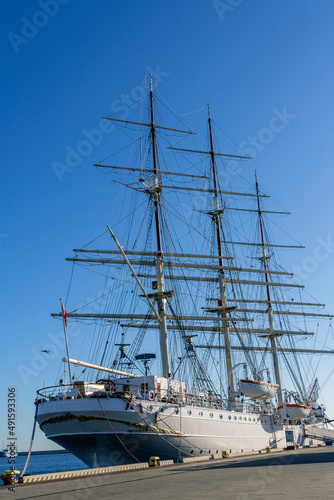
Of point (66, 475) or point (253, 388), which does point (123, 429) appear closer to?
point (66, 475)

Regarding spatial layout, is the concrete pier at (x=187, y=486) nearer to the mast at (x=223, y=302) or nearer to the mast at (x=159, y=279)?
the mast at (x=159, y=279)

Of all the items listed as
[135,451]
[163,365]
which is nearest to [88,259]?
[163,365]

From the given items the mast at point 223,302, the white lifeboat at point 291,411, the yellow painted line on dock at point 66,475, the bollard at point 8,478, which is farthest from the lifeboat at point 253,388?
the bollard at point 8,478

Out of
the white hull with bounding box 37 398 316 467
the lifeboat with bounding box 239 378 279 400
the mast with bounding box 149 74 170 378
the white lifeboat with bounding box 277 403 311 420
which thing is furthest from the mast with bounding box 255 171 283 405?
the white hull with bounding box 37 398 316 467

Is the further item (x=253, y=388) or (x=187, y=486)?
(x=253, y=388)

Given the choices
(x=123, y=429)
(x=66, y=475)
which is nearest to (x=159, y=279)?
(x=123, y=429)

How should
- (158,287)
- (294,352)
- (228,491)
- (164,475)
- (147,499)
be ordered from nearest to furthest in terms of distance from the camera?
(147,499)
(228,491)
(164,475)
(158,287)
(294,352)

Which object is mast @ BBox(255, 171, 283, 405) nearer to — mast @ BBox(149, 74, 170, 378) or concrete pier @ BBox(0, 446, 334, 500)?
mast @ BBox(149, 74, 170, 378)

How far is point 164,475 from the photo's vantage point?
18.3m

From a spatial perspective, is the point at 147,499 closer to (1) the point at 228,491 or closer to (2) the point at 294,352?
(1) the point at 228,491

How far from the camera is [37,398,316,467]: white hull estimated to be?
25.7 meters

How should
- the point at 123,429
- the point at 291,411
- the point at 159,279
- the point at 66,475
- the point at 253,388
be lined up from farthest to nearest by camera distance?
the point at 291,411, the point at 159,279, the point at 253,388, the point at 123,429, the point at 66,475

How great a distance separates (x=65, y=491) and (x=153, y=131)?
120 ft

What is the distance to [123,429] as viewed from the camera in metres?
25.9
